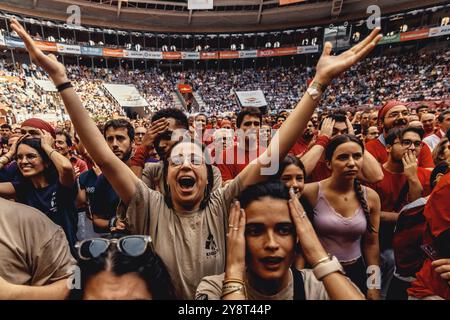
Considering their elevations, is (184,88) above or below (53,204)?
above

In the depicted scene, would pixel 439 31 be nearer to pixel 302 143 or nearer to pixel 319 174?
pixel 302 143

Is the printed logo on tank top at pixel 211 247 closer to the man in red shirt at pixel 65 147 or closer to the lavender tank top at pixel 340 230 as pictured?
the lavender tank top at pixel 340 230

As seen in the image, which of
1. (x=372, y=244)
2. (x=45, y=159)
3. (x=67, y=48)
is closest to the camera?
→ (x=372, y=244)

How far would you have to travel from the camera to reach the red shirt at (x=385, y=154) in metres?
3.22

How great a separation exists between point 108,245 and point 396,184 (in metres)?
2.44

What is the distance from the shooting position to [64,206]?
2.56 meters

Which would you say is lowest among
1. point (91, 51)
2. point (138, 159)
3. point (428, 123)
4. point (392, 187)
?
point (392, 187)

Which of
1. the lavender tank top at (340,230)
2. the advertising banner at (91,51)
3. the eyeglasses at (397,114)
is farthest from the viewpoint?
the advertising banner at (91,51)

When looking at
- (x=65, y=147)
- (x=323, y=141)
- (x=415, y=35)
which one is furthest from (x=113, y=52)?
(x=323, y=141)

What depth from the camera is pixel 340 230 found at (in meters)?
2.14

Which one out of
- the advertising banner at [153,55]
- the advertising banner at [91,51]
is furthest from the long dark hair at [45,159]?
the advertising banner at [153,55]

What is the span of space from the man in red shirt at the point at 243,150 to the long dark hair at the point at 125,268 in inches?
67.0

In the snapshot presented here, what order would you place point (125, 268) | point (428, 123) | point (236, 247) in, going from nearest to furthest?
1. point (125, 268)
2. point (236, 247)
3. point (428, 123)

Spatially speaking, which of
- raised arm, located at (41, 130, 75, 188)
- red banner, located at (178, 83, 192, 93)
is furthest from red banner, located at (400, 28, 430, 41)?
raised arm, located at (41, 130, 75, 188)
